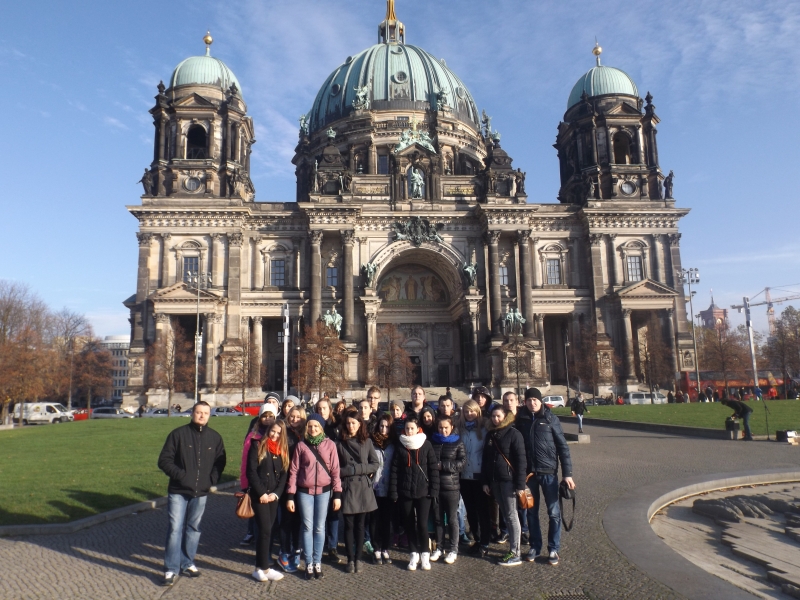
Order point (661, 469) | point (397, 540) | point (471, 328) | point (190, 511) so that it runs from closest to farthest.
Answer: point (190, 511)
point (397, 540)
point (661, 469)
point (471, 328)

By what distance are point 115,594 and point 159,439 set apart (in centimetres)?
1632

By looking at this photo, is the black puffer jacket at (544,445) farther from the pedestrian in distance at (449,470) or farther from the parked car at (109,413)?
the parked car at (109,413)

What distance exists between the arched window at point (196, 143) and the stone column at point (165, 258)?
8309 mm

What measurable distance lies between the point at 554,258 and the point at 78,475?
4546 centimetres

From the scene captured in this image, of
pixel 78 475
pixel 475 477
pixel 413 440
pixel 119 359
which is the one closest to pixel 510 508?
pixel 475 477

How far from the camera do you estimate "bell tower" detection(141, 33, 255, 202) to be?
50.2 m

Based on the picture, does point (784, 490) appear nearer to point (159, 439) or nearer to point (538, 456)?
point (538, 456)

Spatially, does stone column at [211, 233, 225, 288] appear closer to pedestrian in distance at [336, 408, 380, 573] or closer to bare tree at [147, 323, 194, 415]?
bare tree at [147, 323, 194, 415]

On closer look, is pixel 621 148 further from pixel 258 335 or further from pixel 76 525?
pixel 76 525

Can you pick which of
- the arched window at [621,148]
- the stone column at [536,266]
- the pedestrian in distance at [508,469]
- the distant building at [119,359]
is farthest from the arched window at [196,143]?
the distant building at [119,359]

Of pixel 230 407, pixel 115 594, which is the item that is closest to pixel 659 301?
pixel 230 407

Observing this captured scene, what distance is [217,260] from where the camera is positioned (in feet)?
161

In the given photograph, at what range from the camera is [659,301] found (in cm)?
5022

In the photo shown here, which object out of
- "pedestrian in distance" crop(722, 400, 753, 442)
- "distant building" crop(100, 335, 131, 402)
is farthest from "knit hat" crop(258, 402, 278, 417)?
"distant building" crop(100, 335, 131, 402)
